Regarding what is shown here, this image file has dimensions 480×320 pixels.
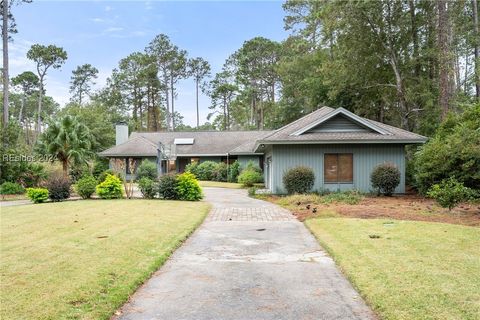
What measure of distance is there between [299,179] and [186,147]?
2148 cm

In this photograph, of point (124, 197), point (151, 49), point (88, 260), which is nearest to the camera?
Answer: point (88, 260)

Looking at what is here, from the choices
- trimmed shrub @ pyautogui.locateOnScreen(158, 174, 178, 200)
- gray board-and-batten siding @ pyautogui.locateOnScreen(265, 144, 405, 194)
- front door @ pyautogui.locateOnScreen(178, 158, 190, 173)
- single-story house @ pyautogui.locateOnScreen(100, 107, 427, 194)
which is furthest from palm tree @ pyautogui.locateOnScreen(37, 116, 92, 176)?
front door @ pyautogui.locateOnScreen(178, 158, 190, 173)

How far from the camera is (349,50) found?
24344 mm

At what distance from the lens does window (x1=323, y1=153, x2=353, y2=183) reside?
1827cm

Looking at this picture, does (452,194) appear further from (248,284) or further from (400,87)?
(400,87)

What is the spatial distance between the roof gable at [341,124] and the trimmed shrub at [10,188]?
1483 centimetres

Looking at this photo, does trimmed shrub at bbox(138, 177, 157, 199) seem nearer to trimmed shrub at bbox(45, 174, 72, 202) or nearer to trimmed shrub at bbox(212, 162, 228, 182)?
trimmed shrub at bbox(45, 174, 72, 202)

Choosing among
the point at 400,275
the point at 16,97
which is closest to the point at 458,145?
the point at 400,275

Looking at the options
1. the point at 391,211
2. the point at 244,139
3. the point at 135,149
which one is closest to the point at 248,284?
the point at 391,211

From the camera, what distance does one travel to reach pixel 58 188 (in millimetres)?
16594

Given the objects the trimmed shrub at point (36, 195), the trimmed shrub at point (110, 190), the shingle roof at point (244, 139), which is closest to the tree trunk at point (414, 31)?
the shingle roof at point (244, 139)

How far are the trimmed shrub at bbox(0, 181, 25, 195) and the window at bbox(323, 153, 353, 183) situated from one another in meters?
16.2

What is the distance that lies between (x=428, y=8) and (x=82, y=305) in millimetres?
26799

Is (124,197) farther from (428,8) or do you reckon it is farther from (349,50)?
(428,8)
